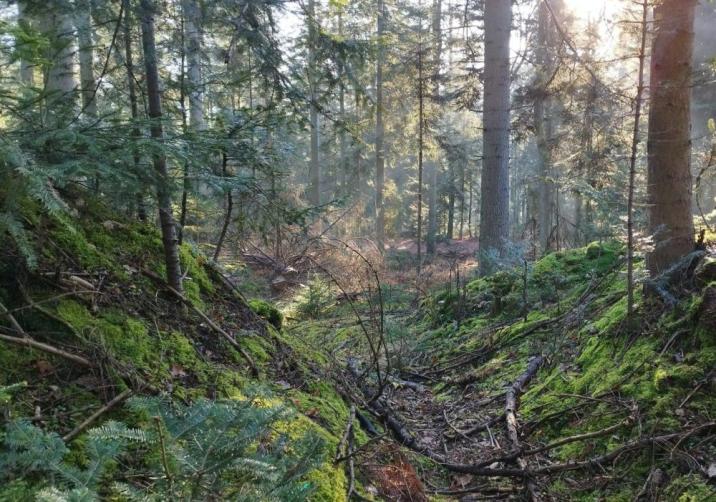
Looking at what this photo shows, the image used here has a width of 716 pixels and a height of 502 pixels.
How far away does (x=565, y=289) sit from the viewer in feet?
25.2

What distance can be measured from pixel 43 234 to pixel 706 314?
4713 mm

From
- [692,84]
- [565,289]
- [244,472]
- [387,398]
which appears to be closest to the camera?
[244,472]

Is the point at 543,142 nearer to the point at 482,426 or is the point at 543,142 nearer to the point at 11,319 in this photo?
the point at 482,426

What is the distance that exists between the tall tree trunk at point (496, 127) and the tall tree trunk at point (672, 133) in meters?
4.61

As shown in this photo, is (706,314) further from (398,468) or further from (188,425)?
(188,425)

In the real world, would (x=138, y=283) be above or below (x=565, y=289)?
above

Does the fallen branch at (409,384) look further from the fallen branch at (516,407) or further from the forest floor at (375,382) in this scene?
the fallen branch at (516,407)

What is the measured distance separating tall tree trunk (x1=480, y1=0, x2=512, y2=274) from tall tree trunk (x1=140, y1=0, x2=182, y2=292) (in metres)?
6.63

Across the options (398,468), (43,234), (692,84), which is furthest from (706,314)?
(43,234)

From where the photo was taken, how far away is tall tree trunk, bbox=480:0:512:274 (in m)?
9.64

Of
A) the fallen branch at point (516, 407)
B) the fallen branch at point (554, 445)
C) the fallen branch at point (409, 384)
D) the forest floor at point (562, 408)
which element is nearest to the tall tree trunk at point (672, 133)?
the forest floor at point (562, 408)

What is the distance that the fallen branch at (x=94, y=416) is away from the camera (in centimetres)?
204

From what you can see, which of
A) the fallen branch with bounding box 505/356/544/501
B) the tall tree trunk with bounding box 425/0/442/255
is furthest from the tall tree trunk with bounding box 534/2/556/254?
the fallen branch with bounding box 505/356/544/501

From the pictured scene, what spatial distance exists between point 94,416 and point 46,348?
20.2 inches
